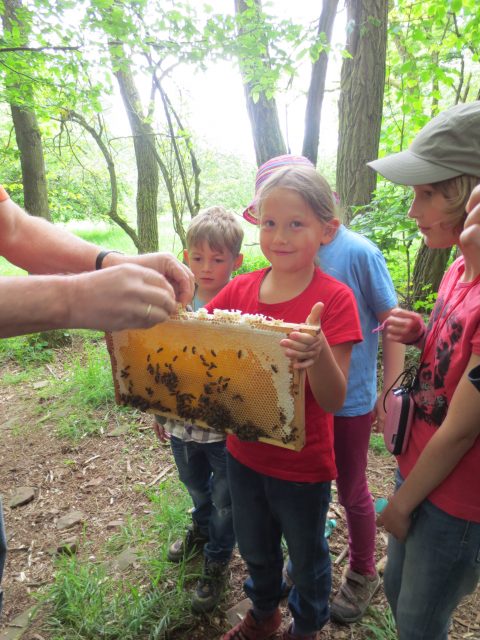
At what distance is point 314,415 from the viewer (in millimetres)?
1645

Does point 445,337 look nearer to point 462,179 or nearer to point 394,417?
point 394,417

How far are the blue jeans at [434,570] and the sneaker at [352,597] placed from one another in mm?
812

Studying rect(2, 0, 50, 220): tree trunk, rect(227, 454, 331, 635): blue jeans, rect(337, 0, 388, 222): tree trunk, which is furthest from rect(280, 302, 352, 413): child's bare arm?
rect(2, 0, 50, 220): tree trunk

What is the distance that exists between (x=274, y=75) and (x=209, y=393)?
4239 mm

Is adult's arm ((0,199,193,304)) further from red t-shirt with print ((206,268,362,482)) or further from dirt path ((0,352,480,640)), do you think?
dirt path ((0,352,480,640))

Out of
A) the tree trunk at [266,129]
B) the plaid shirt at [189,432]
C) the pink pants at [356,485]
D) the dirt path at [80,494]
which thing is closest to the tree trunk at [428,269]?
the dirt path at [80,494]

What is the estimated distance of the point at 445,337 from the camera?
1.39 meters

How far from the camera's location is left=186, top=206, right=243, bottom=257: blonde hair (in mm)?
2250

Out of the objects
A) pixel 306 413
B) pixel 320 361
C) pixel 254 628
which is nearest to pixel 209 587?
pixel 254 628

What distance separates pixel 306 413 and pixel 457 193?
3.26 feet

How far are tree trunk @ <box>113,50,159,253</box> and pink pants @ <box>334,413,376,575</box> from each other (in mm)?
6103

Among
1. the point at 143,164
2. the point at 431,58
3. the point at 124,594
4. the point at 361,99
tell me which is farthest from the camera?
the point at 143,164

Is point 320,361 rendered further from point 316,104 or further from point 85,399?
point 316,104

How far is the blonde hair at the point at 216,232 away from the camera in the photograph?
88.6 inches
